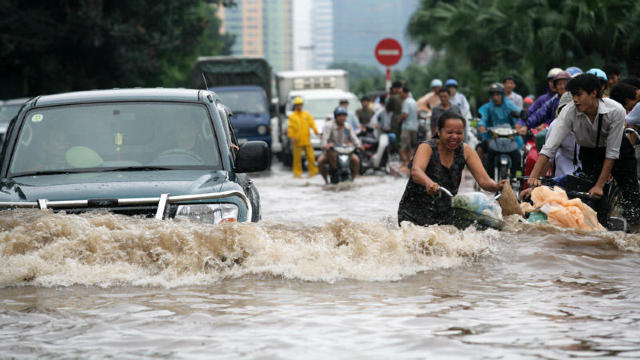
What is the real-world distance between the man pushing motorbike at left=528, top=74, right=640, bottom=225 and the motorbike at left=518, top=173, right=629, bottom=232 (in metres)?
0.08

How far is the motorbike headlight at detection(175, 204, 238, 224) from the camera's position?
702 centimetres

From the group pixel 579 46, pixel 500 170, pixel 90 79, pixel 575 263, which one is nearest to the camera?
pixel 575 263

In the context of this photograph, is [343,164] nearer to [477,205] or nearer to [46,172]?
[477,205]

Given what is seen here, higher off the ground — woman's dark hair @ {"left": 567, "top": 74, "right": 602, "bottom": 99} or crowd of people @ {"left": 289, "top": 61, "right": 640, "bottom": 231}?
woman's dark hair @ {"left": 567, "top": 74, "right": 602, "bottom": 99}

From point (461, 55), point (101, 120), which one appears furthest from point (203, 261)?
point (461, 55)

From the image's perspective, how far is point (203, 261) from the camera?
24.7 ft

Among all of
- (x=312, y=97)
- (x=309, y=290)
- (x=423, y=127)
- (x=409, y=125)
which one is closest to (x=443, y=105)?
(x=423, y=127)

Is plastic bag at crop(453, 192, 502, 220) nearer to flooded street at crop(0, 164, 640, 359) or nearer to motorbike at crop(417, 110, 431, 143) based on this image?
flooded street at crop(0, 164, 640, 359)

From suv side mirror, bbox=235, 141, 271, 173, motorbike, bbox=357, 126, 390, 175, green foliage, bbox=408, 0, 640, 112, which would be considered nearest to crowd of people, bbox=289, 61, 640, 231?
suv side mirror, bbox=235, 141, 271, 173

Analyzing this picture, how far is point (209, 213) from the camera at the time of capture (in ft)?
23.3

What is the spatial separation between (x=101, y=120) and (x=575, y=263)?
391cm

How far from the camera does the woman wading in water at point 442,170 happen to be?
8.61 meters

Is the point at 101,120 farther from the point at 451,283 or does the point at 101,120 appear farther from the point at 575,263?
the point at 575,263

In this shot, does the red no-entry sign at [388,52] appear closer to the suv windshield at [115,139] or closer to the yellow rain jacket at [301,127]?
the yellow rain jacket at [301,127]
